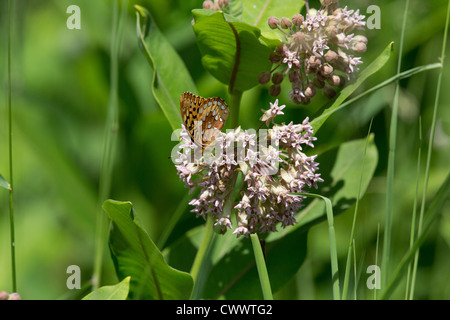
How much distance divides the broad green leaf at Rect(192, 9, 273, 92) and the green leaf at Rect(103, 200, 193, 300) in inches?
20.0

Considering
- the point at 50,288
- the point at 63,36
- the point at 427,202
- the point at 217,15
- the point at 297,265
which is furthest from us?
the point at 63,36

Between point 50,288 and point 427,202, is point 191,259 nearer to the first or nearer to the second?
point 50,288

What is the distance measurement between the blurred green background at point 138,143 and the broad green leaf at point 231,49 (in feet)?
1.40

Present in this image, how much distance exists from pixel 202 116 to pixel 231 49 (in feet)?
0.82

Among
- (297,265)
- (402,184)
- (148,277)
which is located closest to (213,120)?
(148,277)

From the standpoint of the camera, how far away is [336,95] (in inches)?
57.4

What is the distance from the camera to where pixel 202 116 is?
4.39 feet

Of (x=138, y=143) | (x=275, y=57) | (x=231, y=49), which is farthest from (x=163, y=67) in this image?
(x=138, y=143)

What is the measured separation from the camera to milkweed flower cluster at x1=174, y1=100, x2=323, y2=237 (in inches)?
50.7

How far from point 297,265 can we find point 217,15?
0.87 metres

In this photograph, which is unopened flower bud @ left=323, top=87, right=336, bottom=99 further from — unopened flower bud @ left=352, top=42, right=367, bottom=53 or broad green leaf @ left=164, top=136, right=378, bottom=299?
broad green leaf @ left=164, top=136, right=378, bottom=299

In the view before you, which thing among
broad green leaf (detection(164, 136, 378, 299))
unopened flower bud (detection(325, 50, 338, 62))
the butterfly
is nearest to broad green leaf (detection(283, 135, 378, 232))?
broad green leaf (detection(164, 136, 378, 299))

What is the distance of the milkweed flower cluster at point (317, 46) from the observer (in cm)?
136

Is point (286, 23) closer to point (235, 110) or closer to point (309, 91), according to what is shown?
point (309, 91)
